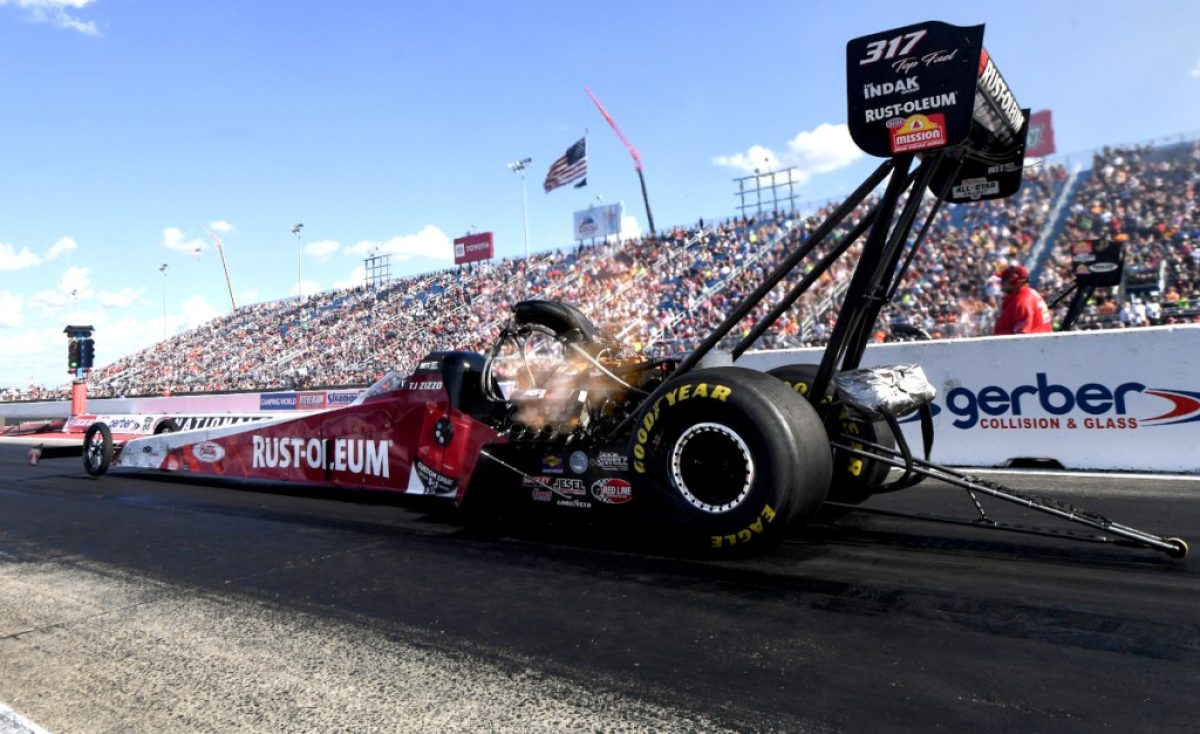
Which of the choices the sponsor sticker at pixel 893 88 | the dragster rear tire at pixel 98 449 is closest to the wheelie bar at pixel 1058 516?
the sponsor sticker at pixel 893 88

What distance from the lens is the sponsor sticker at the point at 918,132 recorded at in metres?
4.11

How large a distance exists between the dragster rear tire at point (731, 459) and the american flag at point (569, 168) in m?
37.4

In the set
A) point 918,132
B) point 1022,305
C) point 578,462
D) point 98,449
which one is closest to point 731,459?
point 578,462

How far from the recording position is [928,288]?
20297mm

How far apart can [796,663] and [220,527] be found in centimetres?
478

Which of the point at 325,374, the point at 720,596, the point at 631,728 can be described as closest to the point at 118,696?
the point at 631,728

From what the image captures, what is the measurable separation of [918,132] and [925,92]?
196mm

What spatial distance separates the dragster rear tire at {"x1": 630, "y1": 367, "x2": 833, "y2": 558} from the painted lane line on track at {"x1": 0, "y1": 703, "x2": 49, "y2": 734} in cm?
287

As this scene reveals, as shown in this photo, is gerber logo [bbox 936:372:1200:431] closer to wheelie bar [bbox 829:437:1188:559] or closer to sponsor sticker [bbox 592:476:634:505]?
wheelie bar [bbox 829:437:1188:559]

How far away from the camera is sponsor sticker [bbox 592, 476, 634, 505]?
15.8ft

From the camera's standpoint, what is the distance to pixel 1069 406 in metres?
7.65

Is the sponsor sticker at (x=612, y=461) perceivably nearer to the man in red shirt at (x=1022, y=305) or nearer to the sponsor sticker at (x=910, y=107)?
the sponsor sticker at (x=910, y=107)

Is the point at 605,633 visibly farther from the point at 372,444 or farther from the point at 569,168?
the point at 569,168

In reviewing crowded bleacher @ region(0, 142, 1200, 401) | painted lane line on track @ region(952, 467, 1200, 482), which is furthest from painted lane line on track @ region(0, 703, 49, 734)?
painted lane line on track @ region(952, 467, 1200, 482)
